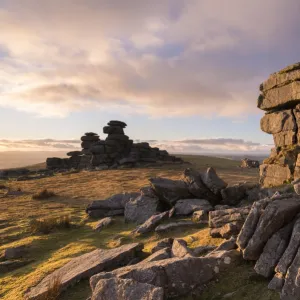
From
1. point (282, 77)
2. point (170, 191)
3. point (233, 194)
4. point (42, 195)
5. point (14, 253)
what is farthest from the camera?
point (42, 195)

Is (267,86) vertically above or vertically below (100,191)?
above

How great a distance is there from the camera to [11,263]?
35.7 ft

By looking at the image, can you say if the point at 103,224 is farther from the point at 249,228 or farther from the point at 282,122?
the point at 282,122

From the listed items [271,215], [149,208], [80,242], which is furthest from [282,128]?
[80,242]

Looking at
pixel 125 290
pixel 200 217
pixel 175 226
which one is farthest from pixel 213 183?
pixel 125 290

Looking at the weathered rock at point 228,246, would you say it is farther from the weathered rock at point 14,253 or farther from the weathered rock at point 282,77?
the weathered rock at point 282,77

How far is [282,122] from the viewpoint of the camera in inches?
712

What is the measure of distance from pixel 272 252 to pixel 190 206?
8.48 meters

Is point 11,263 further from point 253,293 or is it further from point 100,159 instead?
point 100,159

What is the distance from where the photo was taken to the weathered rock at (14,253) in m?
11.7

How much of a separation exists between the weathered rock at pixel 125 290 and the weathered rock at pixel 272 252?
8.42 ft

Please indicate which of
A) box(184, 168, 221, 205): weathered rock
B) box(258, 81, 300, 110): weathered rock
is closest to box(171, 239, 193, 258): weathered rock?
box(184, 168, 221, 205): weathered rock

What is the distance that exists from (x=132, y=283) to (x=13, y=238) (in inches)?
414

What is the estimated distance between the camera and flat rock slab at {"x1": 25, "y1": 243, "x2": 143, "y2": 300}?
807 cm
